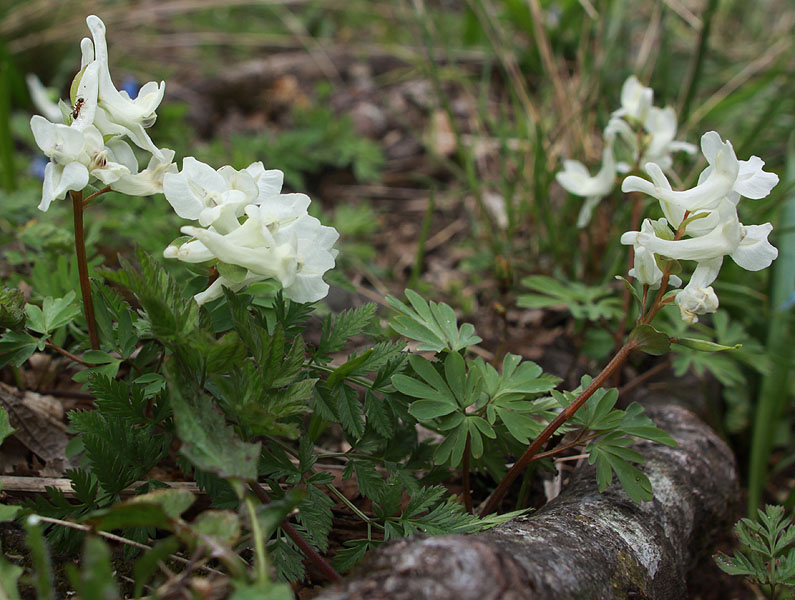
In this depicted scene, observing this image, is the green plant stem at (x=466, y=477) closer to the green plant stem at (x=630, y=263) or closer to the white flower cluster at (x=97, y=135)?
the green plant stem at (x=630, y=263)

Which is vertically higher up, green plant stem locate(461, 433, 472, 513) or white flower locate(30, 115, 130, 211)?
white flower locate(30, 115, 130, 211)

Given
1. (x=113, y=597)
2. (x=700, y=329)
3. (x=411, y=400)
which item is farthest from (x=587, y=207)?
(x=113, y=597)

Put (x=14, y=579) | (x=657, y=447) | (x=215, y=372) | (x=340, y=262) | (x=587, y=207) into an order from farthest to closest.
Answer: (x=340, y=262)
(x=587, y=207)
(x=657, y=447)
(x=215, y=372)
(x=14, y=579)

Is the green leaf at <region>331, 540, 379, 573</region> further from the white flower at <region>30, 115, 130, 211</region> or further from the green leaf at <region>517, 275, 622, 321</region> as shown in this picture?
the green leaf at <region>517, 275, 622, 321</region>

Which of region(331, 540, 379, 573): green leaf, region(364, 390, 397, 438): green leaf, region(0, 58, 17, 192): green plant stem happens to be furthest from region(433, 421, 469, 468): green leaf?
region(0, 58, 17, 192): green plant stem

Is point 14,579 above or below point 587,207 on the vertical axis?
below

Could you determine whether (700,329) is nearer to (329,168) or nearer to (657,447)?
(657,447)
